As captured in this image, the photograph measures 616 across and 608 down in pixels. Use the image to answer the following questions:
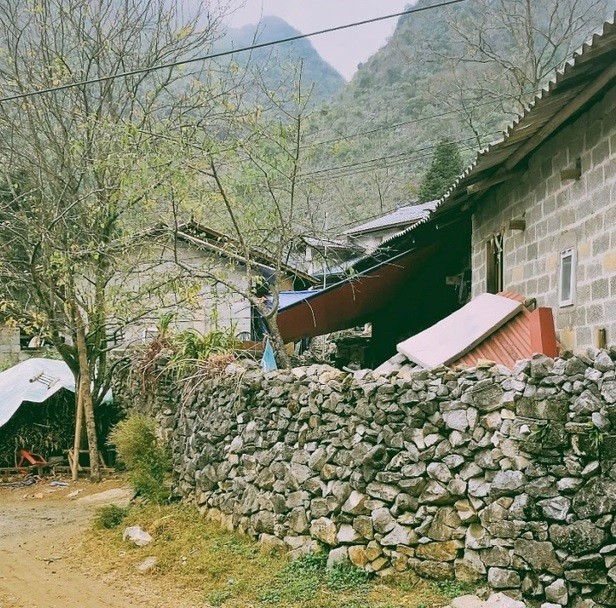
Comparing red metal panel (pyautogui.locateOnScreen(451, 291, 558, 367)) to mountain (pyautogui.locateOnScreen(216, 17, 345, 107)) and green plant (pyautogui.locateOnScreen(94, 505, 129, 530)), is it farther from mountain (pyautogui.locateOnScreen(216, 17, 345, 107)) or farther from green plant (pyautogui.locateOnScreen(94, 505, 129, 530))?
green plant (pyautogui.locateOnScreen(94, 505, 129, 530))

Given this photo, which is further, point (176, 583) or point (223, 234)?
point (223, 234)

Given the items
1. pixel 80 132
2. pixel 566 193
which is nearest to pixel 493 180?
pixel 566 193

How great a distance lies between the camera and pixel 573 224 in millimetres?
6781

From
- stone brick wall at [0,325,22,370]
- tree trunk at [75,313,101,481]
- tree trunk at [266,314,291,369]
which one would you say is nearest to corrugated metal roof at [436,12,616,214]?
tree trunk at [266,314,291,369]

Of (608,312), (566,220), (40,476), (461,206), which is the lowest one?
(40,476)

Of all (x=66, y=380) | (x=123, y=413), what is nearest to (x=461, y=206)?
(x=123, y=413)

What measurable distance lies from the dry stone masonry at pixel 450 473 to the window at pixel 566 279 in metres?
1.82

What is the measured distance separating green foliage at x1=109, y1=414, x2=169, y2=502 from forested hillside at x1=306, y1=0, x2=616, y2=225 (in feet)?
42.1

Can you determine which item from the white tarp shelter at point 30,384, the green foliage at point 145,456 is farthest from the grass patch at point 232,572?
the white tarp shelter at point 30,384

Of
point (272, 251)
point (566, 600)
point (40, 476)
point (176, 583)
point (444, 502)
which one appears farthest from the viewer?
point (40, 476)

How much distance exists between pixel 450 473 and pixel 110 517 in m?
5.02

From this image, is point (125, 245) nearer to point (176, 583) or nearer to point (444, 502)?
point (176, 583)

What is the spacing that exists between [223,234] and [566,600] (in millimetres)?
7180

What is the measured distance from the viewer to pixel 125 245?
11352mm
